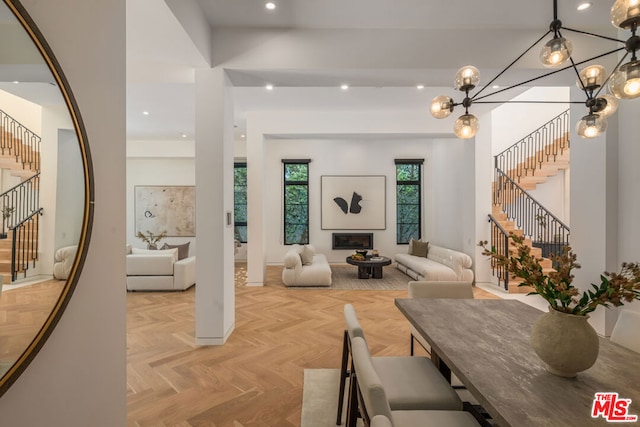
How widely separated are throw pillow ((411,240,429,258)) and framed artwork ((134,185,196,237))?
5.87 meters

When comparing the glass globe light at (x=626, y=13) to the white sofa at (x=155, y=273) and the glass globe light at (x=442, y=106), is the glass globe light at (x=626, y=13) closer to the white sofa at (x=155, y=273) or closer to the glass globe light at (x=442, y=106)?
the glass globe light at (x=442, y=106)

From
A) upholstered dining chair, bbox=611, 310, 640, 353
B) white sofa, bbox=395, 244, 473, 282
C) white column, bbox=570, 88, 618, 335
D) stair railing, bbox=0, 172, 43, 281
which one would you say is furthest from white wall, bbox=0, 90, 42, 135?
white sofa, bbox=395, 244, 473, 282

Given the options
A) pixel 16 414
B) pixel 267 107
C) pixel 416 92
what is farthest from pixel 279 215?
pixel 16 414

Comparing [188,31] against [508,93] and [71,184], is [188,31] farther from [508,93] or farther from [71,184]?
[508,93]

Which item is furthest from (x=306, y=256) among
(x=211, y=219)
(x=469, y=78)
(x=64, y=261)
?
(x=64, y=261)

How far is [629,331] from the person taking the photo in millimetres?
1742

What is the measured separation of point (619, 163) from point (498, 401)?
11.9 ft

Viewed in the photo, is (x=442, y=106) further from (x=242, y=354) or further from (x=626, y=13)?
(x=242, y=354)

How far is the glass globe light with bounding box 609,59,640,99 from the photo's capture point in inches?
55.7

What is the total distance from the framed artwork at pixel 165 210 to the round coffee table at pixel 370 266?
486 cm

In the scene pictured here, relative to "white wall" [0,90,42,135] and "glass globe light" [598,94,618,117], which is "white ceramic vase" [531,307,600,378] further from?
"white wall" [0,90,42,135]

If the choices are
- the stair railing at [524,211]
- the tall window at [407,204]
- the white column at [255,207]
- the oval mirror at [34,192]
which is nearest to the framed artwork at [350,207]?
the tall window at [407,204]

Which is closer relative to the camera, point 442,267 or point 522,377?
point 522,377

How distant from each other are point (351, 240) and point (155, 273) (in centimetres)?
472
